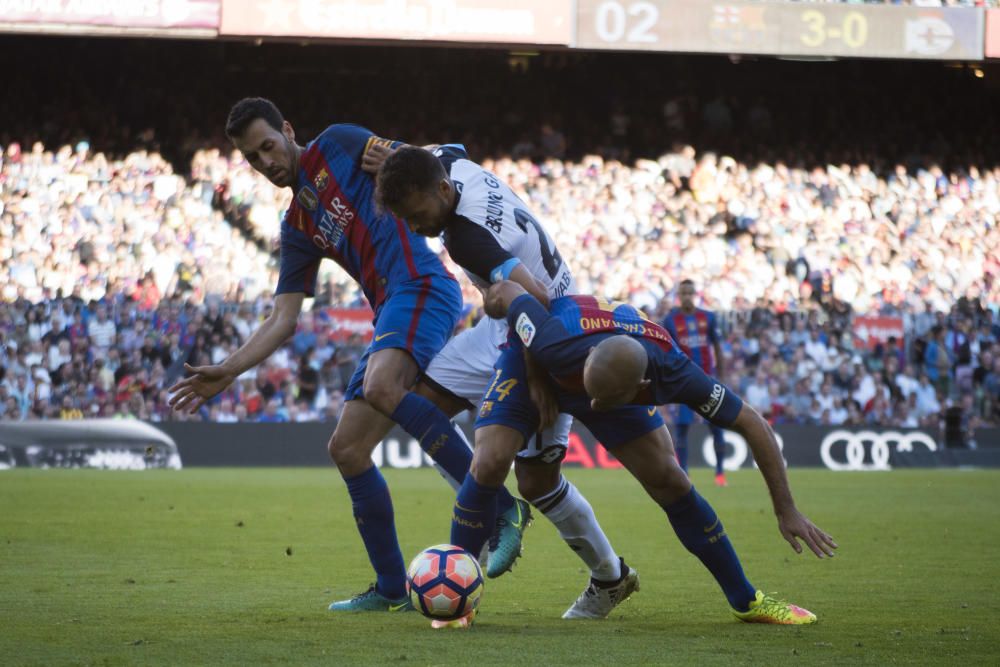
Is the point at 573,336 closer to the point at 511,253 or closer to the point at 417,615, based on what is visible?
the point at 511,253

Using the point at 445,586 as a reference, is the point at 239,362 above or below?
above

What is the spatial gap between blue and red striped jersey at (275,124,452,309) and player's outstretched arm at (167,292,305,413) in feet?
1.25

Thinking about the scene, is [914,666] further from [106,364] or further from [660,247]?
[660,247]

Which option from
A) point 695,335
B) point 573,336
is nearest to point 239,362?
point 573,336

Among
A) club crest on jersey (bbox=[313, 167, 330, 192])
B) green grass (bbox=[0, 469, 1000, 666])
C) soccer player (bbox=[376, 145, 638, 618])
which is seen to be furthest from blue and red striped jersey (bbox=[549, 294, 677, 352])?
club crest on jersey (bbox=[313, 167, 330, 192])

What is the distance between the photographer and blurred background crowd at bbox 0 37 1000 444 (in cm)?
2027

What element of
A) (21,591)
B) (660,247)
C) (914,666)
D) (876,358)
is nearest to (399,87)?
(660,247)

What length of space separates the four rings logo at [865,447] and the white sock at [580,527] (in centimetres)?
1466

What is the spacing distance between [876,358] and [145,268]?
11.5 m

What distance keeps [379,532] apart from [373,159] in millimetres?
1671

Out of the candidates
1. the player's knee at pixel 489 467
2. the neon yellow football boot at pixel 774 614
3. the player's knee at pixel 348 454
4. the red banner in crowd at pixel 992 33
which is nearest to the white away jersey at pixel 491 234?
the player's knee at pixel 489 467

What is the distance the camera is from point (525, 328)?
5234 mm

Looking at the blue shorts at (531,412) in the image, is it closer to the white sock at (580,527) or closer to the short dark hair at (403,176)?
the white sock at (580,527)

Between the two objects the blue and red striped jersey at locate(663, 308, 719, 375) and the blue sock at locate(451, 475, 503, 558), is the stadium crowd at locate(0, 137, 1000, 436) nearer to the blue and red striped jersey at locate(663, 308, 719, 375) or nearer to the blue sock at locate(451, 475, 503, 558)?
the blue and red striped jersey at locate(663, 308, 719, 375)
